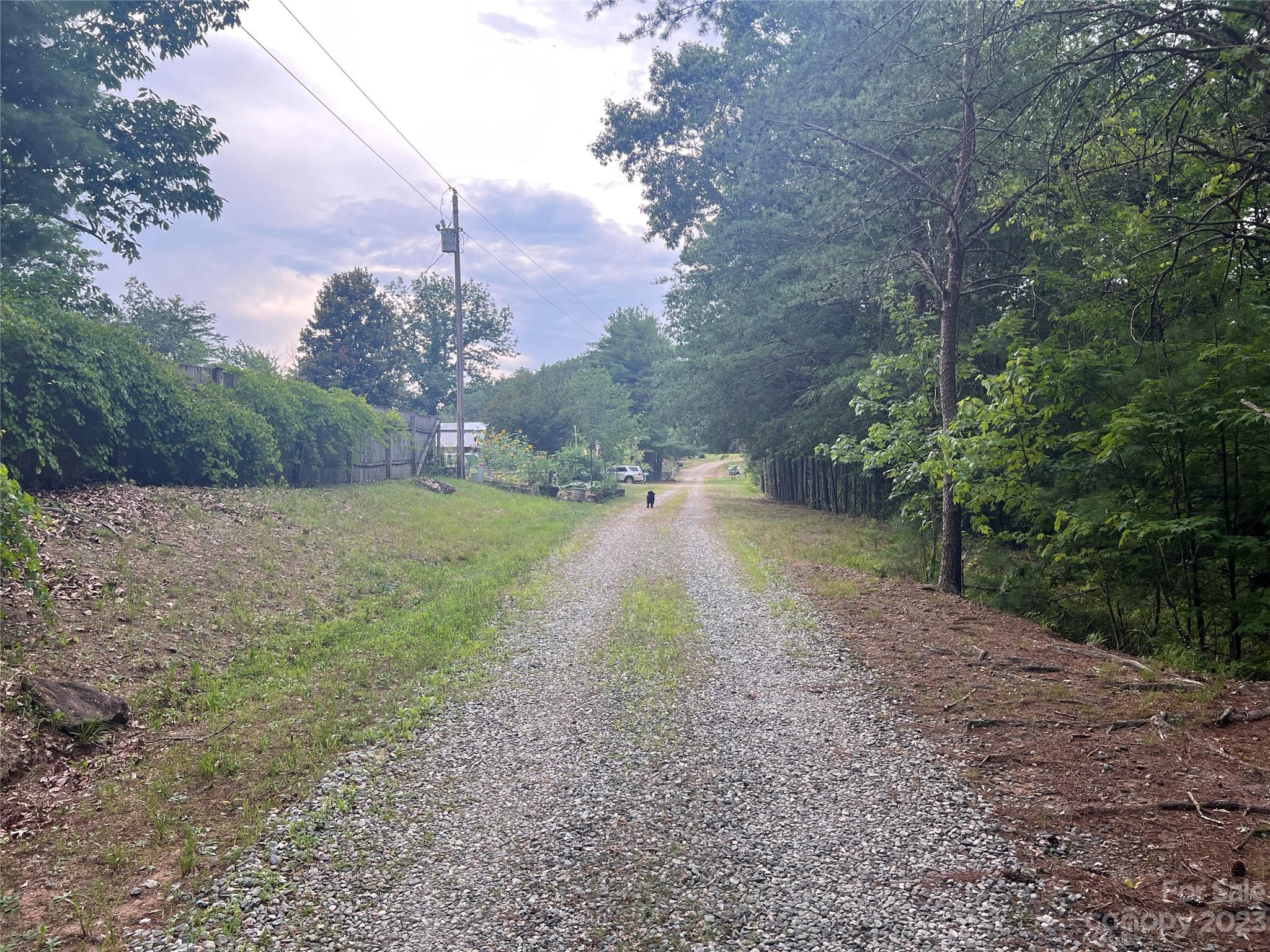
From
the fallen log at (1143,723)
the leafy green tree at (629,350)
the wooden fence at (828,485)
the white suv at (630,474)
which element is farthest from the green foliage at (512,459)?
the leafy green tree at (629,350)

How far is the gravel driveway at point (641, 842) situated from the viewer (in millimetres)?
2869

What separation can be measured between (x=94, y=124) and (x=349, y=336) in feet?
141

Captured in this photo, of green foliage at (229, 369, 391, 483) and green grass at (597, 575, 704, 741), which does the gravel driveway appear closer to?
green grass at (597, 575, 704, 741)

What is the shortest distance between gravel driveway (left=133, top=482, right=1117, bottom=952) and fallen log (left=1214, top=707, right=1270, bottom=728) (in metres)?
1.89

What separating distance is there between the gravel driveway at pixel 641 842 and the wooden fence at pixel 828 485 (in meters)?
10.9

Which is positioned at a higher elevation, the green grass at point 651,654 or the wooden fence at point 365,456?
the wooden fence at point 365,456

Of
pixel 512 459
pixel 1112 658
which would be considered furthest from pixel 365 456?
pixel 1112 658

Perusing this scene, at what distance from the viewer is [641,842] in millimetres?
3535

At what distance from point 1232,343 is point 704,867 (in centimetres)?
614

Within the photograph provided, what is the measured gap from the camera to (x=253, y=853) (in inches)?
136

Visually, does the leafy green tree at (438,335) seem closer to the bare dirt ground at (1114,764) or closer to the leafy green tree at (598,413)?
the leafy green tree at (598,413)

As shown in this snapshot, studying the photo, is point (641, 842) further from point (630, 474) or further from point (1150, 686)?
point (630, 474)

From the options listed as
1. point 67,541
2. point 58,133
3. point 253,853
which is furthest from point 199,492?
point 253,853

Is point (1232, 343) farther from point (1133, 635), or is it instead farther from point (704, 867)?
point (704, 867)
